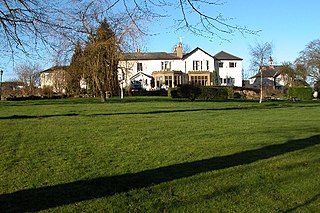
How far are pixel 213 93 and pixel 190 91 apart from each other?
13.6ft

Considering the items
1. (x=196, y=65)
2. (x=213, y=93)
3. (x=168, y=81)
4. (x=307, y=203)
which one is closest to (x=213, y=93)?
(x=213, y=93)

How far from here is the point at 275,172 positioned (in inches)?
281

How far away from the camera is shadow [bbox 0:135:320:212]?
5.29 meters

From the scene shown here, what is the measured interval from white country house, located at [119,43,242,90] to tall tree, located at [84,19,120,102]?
3195cm

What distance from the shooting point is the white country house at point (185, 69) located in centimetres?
7169

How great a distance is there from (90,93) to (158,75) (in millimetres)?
22682

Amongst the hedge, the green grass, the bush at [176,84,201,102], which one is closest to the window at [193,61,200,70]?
the hedge

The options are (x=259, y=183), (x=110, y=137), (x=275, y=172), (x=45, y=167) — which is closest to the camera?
(x=259, y=183)

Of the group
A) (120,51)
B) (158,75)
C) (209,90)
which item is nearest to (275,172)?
(120,51)

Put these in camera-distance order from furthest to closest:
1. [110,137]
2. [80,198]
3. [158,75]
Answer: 1. [158,75]
2. [110,137]
3. [80,198]

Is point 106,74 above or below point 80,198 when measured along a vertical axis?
above

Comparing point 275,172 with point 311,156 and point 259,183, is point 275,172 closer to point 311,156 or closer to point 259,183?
point 259,183

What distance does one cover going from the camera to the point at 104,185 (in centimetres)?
621

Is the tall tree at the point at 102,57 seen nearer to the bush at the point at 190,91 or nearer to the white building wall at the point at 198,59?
the bush at the point at 190,91
